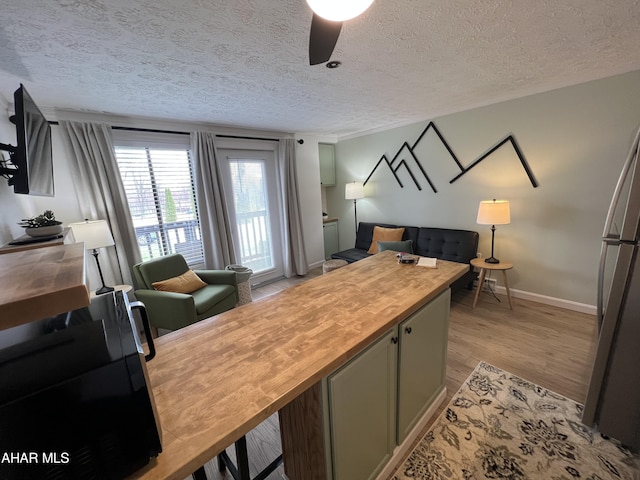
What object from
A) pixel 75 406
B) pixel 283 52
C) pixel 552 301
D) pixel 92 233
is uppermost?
pixel 283 52

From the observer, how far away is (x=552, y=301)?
298 cm

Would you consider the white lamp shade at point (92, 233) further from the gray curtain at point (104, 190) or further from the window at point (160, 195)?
the window at point (160, 195)

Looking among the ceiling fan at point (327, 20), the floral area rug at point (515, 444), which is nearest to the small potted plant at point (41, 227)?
the ceiling fan at point (327, 20)

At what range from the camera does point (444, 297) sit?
1617mm

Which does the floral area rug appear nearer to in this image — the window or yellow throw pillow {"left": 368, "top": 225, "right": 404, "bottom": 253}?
yellow throw pillow {"left": 368, "top": 225, "right": 404, "bottom": 253}

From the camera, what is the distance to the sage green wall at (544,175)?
2.46m

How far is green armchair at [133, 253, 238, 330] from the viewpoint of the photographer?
241 cm

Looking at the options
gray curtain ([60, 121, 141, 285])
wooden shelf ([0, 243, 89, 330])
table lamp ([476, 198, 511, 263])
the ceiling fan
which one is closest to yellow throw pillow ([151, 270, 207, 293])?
gray curtain ([60, 121, 141, 285])

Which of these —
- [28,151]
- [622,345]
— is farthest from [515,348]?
[28,151]

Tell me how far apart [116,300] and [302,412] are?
817 mm

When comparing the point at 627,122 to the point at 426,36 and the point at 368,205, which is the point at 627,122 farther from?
the point at 368,205

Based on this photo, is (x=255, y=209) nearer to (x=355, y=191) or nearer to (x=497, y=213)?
(x=355, y=191)

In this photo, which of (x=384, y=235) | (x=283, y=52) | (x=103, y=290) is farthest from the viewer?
(x=384, y=235)

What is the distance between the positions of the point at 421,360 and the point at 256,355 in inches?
39.3
